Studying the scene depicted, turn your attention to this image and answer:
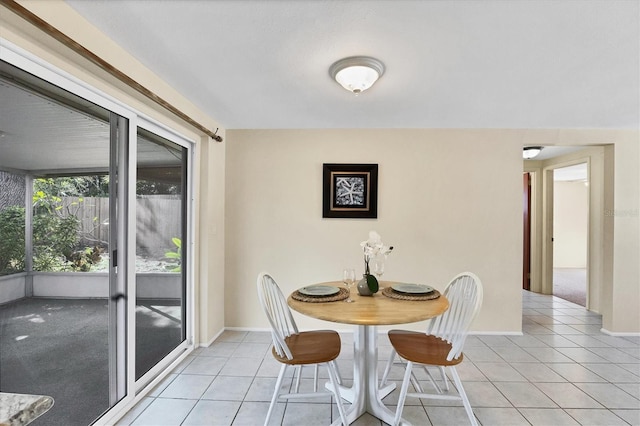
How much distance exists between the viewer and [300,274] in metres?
3.30

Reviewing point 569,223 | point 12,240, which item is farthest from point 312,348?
point 569,223

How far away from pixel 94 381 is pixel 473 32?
3022mm

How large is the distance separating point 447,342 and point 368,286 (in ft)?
2.14

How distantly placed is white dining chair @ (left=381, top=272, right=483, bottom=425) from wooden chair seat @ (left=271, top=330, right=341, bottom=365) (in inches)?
16.2

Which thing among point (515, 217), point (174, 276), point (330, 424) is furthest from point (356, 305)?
point (515, 217)

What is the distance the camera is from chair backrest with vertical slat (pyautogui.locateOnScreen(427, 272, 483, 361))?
1763 millimetres

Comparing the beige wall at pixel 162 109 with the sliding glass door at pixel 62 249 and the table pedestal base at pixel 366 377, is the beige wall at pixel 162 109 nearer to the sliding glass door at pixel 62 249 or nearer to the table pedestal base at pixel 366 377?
the sliding glass door at pixel 62 249

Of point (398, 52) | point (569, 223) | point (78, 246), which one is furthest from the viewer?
point (569, 223)

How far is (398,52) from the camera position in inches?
68.9

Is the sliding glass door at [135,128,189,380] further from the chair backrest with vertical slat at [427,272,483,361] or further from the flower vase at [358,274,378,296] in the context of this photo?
the chair backrest with vertical slat at [427,272,483,361]

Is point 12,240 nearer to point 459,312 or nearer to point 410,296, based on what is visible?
point 410,296

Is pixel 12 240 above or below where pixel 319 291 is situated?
above

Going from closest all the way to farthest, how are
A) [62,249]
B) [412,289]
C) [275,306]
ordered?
[62,249], [275,306], [412,289]

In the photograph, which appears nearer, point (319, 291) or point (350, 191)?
point (319, 291)
